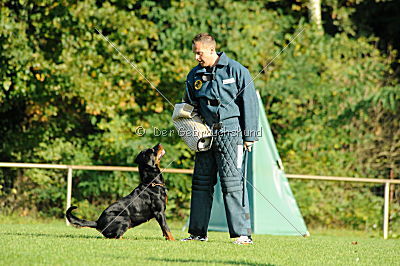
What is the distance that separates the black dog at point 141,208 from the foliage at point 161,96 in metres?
4.91

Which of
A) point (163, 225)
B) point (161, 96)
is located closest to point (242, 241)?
point (163, 225)

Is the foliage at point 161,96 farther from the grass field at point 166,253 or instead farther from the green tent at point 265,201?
the grass field at point 166,253

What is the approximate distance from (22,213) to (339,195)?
19.0 feet

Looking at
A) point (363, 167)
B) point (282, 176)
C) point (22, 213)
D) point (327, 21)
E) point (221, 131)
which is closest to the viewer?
point (221, 131)

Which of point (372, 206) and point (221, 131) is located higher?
point (221, 131)

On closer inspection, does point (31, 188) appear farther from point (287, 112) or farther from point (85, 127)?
point (287, 112)

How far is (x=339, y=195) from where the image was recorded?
12078mm

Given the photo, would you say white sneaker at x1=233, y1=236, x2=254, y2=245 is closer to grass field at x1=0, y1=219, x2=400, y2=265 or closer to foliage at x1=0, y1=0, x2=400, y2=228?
grass field at x1=0, y1=219, x2=400, y2=265

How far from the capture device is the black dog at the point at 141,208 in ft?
20.3

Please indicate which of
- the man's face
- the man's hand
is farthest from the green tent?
the man's face

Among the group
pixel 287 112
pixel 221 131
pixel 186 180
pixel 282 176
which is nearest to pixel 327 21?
pixel 287 112

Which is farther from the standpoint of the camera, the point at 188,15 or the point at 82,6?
the point at 188,15

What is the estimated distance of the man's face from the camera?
5934mm

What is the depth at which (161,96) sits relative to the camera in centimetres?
1225
